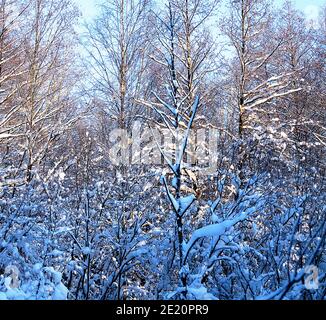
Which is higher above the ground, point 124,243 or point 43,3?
point 43,3

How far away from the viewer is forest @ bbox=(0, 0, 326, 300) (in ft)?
11.8

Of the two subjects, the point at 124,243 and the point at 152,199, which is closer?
the point at 124,243

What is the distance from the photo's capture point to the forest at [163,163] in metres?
3.60

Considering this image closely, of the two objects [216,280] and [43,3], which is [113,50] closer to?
[43,3]

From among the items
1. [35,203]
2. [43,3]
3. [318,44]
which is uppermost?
[318,44]

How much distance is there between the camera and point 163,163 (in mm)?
8516

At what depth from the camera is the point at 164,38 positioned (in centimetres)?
955
